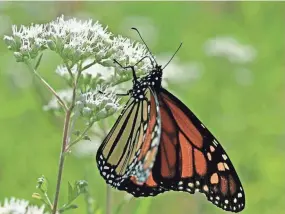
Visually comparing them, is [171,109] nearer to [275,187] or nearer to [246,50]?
[275,187]

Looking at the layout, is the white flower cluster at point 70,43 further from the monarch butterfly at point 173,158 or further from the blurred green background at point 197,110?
the blurred green background at point 197,110

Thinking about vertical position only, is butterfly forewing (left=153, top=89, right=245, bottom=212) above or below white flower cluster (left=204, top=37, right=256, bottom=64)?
below

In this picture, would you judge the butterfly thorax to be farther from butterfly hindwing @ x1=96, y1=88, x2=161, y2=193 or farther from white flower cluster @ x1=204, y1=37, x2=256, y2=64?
white flower cluster @ x1=204, y1=37, x2=256, y2=64

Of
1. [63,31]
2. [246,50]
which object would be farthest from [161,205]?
[63,31]

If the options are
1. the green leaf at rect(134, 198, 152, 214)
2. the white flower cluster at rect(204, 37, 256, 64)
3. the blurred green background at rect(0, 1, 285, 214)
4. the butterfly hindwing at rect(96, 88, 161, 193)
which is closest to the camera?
the butterfly hindwing at rect(96, 88, 161, 193)

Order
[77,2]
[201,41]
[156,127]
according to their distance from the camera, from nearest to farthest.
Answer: [156,127]
[77,2]
[201,41]

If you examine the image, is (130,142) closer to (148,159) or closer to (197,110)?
(148,159)

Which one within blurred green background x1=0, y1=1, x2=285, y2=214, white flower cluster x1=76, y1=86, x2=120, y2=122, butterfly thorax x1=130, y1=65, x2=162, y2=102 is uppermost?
blurred green background x1=0, y1=1, x2=285, y2=214

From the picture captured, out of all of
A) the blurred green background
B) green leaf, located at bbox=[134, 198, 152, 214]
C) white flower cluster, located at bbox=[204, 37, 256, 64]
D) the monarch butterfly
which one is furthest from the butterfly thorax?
white flower cluster, located at bbox=[204, 37, 256, 64]
